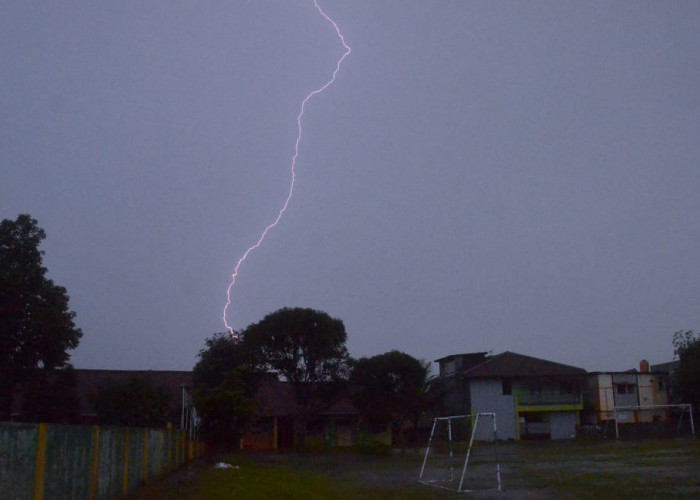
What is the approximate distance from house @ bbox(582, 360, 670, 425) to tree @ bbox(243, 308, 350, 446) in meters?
22.0

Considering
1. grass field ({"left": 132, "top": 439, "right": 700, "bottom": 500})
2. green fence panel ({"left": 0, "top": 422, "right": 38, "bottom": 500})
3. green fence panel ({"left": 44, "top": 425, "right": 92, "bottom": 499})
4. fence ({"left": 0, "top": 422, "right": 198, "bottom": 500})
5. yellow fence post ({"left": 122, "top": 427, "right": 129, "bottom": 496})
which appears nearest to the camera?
green fence panel ({"left": 0, "top": 422, "right": 38, "bottom": 500})

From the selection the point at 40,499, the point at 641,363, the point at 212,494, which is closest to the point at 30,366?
the point at 212,494

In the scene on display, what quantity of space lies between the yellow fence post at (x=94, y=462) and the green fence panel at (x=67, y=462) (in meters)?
0.24

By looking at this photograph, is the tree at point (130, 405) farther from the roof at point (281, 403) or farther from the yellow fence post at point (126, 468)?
the yellow fence post at point (126, 468)

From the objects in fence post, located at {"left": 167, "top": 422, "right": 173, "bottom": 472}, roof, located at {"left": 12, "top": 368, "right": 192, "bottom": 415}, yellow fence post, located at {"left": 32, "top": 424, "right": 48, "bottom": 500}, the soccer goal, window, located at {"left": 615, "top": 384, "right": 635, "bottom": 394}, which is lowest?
the soccer goal

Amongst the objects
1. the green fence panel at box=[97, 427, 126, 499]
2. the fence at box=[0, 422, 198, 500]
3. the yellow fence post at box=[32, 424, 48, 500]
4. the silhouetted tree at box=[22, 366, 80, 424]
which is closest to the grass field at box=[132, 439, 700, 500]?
the fence at box=[0, 422, 198, 500]

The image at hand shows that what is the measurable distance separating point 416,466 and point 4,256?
22.1 m

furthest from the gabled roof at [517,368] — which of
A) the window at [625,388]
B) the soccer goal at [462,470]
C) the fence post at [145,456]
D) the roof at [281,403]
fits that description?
the fence post at [145,456]

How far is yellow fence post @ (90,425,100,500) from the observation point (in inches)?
500

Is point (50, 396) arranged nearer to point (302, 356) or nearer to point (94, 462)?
point (302, 356)

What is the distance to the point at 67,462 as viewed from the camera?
35.9 ft

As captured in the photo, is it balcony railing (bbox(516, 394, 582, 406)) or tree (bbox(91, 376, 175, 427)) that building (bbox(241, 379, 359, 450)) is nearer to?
balcony railing (bbox(516, 394, 582, 406))

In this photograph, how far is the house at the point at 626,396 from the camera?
63125mm

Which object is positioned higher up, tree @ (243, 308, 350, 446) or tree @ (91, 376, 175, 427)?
tree @ (243, 308, 350, 446)
